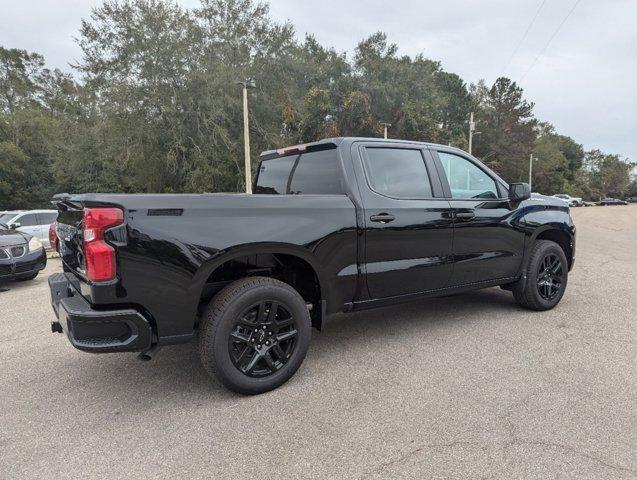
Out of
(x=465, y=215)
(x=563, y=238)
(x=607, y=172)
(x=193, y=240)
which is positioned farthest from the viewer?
(x=607, y=172)

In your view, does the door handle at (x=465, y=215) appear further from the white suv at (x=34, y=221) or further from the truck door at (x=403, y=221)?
the white suv at (x=34, y=221)

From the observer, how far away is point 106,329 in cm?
277

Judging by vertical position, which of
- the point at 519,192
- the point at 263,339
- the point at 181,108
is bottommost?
the point at 263,339

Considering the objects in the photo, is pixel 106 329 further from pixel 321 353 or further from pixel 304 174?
pixel 304 174

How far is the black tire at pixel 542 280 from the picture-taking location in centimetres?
495

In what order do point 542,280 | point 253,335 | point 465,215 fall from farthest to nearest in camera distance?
point 542,280 → point 465,215 → point 253,335

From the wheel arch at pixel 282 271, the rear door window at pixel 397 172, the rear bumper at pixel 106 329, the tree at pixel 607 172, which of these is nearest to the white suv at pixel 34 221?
the wheel arch at pixel 282 271

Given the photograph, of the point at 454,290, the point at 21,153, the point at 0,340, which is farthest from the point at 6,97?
the point at 454,290

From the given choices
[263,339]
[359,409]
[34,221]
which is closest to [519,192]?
[359,409]

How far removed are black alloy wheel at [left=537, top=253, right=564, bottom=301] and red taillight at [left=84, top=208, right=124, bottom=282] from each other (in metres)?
4.33

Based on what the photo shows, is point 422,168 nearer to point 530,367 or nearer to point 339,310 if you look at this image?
point 339,310

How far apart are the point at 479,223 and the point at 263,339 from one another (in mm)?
2479

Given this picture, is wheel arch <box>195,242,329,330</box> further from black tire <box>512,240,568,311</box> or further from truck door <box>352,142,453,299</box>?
black tire <box>512,240,568,311</box>

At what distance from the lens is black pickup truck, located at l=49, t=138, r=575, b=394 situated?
2785 millimetres
